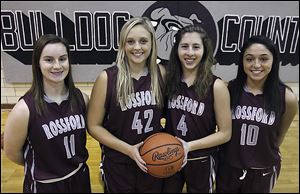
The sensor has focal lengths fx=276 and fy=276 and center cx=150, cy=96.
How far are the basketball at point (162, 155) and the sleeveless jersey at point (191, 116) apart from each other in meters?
0.11

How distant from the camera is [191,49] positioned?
1136 millimetres

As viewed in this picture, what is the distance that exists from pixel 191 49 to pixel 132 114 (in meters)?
0.37

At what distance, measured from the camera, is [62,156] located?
1098mm

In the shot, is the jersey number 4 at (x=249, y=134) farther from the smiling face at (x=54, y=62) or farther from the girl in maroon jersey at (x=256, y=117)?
the smiling face at (x=54, y=62)

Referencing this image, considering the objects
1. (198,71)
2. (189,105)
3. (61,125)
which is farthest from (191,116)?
(61,125)

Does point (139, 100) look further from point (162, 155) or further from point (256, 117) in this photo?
point (256, 117)

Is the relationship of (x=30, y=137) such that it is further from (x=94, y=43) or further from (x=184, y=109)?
(x=94, y=43)

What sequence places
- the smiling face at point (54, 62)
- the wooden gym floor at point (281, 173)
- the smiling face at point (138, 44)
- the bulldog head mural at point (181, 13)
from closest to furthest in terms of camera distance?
the smiling face at point (54, 62)
the smiling face at point (138, 44)
the wooden gym floor at point (281, 173)
the bulldog head mural at point (181, 13)

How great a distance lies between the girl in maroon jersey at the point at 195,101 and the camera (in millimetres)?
1156

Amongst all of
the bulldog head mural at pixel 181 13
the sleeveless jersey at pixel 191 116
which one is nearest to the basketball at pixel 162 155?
the sleeveless jersey at pixel 191 116

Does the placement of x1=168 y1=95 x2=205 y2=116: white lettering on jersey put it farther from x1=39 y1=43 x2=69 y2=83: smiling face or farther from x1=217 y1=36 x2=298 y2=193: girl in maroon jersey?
x1=39 y1=43 x2=69 y2=83: smiling face

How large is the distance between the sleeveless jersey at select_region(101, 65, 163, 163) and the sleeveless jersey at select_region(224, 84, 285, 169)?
347 millimetres

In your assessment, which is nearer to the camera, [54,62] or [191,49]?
[54,62]

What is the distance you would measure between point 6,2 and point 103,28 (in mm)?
961
